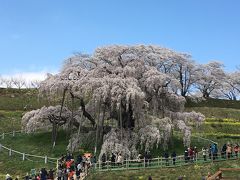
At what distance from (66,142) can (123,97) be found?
10756 mm

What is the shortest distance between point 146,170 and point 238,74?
3078 inches

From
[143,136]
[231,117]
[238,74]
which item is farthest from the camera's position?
[238,74]

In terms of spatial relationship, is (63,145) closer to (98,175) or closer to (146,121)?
(146,121)

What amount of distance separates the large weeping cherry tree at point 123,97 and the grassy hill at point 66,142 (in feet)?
8.13

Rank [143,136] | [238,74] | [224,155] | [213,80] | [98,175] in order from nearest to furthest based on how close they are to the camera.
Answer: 1. [98,175]
2. [224,155]
3. [143,136]
4. [213,80]
5. [238,74]

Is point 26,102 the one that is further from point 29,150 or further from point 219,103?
point 219,103

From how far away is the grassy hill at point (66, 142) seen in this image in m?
36.3

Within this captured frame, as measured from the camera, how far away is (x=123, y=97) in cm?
4400

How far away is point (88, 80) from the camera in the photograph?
4541 cm

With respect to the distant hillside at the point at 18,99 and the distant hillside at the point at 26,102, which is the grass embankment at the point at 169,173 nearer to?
the distant hillside at the point at 26,102

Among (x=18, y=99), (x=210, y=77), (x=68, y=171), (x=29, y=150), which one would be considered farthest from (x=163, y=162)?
(x=210, y=77)

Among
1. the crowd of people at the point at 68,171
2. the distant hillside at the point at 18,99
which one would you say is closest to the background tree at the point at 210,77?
the distant hillside at the point at 18,99

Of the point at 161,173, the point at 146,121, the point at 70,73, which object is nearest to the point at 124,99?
the point at 146,121

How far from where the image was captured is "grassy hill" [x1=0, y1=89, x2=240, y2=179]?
3628 cm
